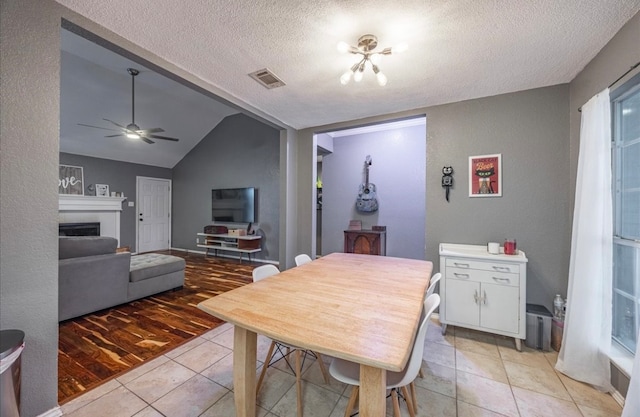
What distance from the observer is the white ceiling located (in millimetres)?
1485

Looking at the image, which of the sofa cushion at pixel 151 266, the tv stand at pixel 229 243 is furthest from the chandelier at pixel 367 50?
the tv stand at pixel 229 243

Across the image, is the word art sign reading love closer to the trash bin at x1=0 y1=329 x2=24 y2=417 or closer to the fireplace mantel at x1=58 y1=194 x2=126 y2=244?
the fireplace mantel at x1=58 y1=194 x2=126 y2=244

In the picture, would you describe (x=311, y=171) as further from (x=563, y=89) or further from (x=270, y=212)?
(x=563, y=89)

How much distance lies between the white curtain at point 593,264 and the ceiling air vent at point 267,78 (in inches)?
99.6

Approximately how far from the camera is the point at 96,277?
2.69 m

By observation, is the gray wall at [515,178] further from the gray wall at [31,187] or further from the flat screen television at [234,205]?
the flat screen television at [234,205]

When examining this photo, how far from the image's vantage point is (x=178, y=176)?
690 centimetres

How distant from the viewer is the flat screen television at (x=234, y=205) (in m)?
5.58

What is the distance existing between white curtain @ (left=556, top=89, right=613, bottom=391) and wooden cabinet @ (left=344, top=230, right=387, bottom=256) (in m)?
2.62

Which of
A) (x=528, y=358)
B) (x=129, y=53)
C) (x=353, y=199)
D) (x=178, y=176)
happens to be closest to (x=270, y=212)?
(x=353, y=199)

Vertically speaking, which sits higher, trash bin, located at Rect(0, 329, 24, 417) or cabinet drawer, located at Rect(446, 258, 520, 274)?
cabinet drawer, located at Rect(446, 258, 520, 274)

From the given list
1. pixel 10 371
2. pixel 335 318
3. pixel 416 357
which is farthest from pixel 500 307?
pixel 10 371

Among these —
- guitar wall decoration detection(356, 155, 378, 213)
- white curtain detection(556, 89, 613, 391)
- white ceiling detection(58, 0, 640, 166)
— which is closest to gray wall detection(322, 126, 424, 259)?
guitar wall decoration detection(356, 155, 378, 213)

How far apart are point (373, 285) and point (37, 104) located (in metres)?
2.24
